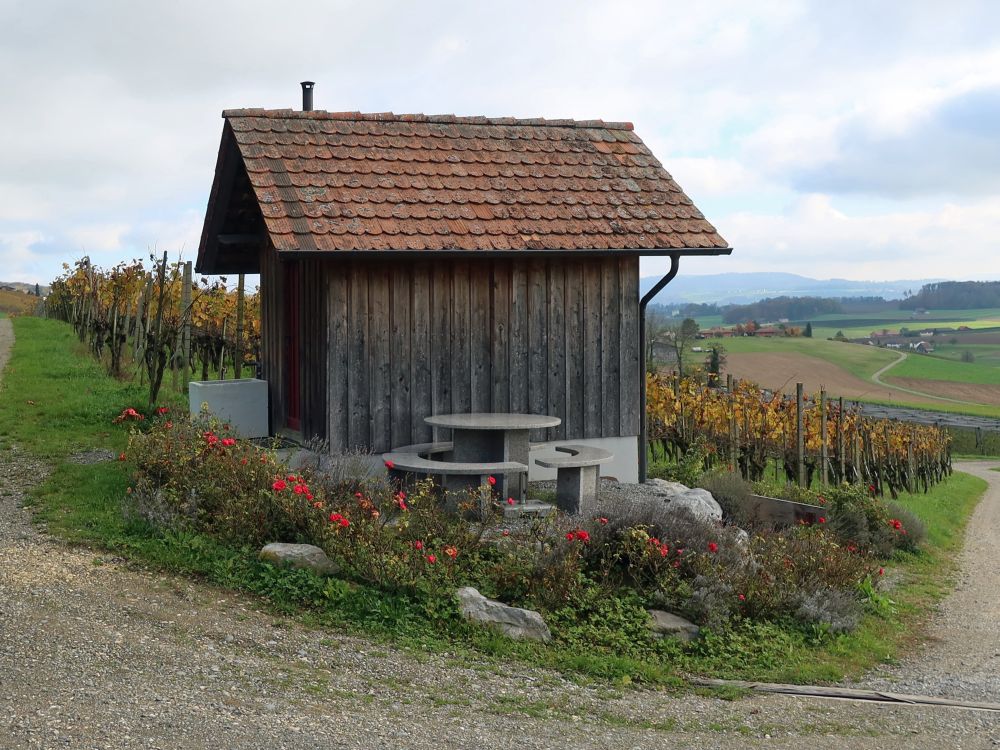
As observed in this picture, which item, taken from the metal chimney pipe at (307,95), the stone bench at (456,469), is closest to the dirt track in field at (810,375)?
the metal chimney pipe at (307,95)

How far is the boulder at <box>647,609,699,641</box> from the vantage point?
770 cm

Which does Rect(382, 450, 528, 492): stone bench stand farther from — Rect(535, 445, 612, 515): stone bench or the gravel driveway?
the gravel driveway

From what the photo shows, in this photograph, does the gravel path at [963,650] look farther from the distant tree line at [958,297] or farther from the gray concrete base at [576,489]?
the distant tree line at [958,297]

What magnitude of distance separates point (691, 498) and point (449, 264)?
3813mm

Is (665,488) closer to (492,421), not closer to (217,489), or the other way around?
(492,421)

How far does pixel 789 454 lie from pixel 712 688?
44.8 ft

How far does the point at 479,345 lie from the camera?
11.3 metres

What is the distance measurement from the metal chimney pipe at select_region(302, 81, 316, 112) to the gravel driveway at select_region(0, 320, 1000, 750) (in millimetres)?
7114

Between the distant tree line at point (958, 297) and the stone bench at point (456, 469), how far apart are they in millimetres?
175342

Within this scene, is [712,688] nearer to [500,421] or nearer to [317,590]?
[317,590]

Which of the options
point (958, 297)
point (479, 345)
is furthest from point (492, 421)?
point (958, 297)

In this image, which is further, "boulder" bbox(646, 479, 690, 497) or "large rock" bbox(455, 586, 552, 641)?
"boulder" bbox(646, 479, 690, 497)

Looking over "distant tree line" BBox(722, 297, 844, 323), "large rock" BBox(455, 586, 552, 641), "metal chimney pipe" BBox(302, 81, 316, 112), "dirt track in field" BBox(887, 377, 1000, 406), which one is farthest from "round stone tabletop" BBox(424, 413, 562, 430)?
"distant tree line" BBox(722, 297, 844, 323)

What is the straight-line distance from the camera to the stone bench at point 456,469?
374 inches
